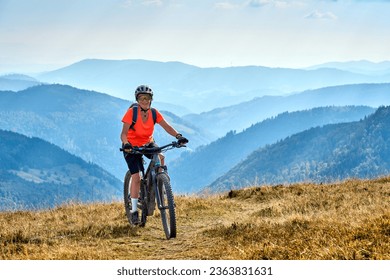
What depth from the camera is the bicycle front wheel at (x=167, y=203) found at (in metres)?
10.1

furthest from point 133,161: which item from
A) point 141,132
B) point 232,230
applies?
point 232,230

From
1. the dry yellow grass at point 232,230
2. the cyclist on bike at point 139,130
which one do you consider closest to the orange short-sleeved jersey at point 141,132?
the cyclist on bike at point 139,130

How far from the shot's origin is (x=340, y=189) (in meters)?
16.4

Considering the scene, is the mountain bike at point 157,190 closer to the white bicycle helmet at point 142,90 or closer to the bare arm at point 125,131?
the bare arm at point 125,131

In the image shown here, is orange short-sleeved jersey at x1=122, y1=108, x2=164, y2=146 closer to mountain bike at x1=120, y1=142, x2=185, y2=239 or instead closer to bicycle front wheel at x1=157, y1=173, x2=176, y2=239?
mountain bike at x1=120, y1=142, x2=185, y2=239

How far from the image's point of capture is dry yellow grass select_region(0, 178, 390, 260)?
7.35 meters

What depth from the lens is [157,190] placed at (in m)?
10.7

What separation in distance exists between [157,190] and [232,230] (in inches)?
74.9
